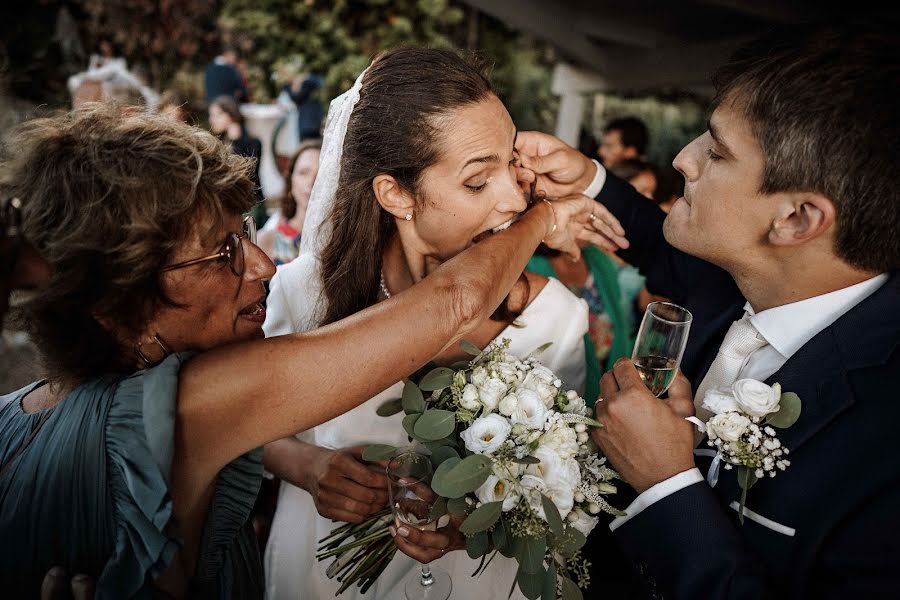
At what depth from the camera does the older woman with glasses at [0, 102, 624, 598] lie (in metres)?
1.28

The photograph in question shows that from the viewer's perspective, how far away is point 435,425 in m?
1.63

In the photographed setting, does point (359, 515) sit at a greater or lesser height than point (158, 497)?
lesser

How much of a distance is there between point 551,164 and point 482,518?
1.58m

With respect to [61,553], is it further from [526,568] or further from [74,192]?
[526,568]

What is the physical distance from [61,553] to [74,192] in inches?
33.1

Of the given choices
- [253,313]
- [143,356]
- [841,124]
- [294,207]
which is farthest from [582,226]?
[294,207]

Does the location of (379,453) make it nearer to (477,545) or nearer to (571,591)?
(477,545)

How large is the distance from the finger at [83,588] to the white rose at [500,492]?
0.94 meters

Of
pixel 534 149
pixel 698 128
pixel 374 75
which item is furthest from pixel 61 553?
pixel 698 128

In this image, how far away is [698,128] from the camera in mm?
14086

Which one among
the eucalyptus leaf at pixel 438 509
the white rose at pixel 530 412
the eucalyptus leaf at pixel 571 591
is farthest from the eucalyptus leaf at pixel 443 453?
the eucalyptus leaf at pixel 571 591

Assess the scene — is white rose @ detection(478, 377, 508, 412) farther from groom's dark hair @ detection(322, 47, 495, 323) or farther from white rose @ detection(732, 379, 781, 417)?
groom's dark hair @ detection(322, 47, 495, 323)

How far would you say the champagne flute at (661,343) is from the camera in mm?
1677

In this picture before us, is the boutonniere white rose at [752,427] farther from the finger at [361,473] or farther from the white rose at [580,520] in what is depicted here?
the finger at [361,473]
